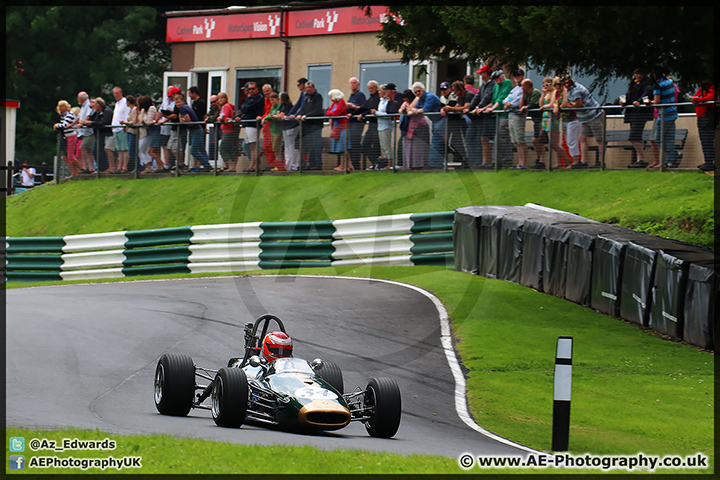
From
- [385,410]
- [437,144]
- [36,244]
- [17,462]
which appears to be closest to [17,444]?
[17,462]

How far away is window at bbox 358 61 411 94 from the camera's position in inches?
1041

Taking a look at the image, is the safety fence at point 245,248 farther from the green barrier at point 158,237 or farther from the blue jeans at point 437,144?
the blue jeans at point 437,144

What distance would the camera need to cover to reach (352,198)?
21859 mm

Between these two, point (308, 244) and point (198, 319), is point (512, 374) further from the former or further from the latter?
point (308, 244)

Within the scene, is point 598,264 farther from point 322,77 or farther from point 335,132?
point 322,77

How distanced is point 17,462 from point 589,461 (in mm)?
4542

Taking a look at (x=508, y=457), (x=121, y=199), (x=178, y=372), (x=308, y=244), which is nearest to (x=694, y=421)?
(x=508, y=457)

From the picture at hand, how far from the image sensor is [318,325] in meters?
13.8

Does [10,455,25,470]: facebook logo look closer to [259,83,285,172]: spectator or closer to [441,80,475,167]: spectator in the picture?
[441,80,475,167]: spectator

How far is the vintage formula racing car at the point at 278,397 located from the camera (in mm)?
7965

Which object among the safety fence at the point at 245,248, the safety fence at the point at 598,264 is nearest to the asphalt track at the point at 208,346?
the safety fence at the point at 245,248

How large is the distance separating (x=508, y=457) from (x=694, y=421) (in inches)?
132

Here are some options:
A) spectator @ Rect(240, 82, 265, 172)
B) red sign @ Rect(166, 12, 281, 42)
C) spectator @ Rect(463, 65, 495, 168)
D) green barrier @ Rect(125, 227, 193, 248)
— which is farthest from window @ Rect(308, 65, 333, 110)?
green barrier @ Rect(125, 227, 193, 248)

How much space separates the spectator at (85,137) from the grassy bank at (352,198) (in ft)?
1.86
